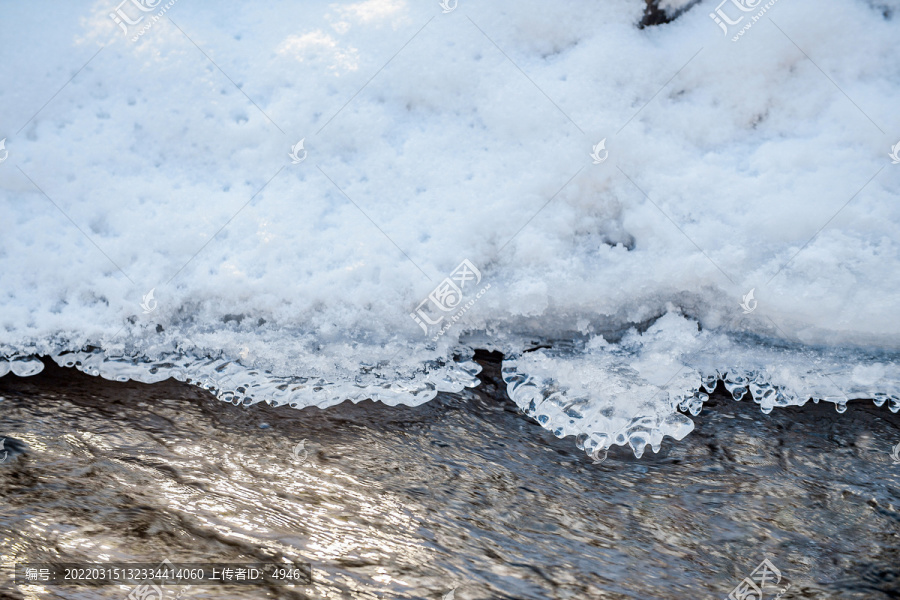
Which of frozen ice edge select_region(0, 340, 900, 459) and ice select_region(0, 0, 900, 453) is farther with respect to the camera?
ice select_region(0, 0, 900, 453)

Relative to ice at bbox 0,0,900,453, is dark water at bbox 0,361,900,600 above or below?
below

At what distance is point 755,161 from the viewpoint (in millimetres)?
3367

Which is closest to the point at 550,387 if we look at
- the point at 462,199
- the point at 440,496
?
the point at 440,496

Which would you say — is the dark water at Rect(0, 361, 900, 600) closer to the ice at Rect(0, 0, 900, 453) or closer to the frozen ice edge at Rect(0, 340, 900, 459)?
the frozen ice edge at Rect(0, 340, 900, 459)

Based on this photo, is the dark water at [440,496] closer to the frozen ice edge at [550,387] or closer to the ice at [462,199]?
the frozen ice edge at [550,387]

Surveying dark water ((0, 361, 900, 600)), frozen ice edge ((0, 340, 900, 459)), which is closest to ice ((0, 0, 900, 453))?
frozen ice edge ((0, 340, 900, 459))

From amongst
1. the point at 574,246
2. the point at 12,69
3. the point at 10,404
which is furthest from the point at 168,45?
the point at 574,246

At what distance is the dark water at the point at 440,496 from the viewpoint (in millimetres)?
1905

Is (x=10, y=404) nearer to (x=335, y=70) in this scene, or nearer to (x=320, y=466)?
(x=320, y=466)

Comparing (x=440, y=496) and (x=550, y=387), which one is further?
(x=550, y=387)

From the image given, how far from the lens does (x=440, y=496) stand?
221 centimetres

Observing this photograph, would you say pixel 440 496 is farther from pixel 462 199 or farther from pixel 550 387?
pixel 462 199

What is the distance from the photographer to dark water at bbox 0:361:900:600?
→ 1.91 m

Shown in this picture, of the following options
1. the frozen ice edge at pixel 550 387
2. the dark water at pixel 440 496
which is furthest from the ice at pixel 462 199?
the dark water at pixel 440 496
